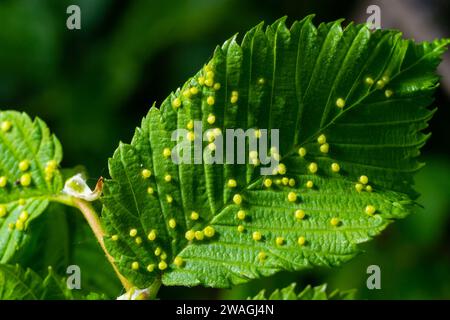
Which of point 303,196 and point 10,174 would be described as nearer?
point 303,196

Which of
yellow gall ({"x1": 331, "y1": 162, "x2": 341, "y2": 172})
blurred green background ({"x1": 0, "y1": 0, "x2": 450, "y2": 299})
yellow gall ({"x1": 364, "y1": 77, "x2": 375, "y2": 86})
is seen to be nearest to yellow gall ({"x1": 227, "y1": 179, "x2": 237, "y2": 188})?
yellow gall ({"x1": 331, "y1": 162, "x2": 341, "y2": 172})

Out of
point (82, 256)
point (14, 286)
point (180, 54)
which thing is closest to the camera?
point (14, 286)

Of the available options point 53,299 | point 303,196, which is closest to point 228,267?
point 303,196

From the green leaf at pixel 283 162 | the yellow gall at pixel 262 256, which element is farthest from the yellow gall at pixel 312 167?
the yellow gall at pixel 262 256

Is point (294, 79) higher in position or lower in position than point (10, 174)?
higher

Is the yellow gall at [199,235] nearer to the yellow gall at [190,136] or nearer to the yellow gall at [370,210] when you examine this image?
the yellow gall at [190,136]

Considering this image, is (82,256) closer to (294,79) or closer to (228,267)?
(228,267)
